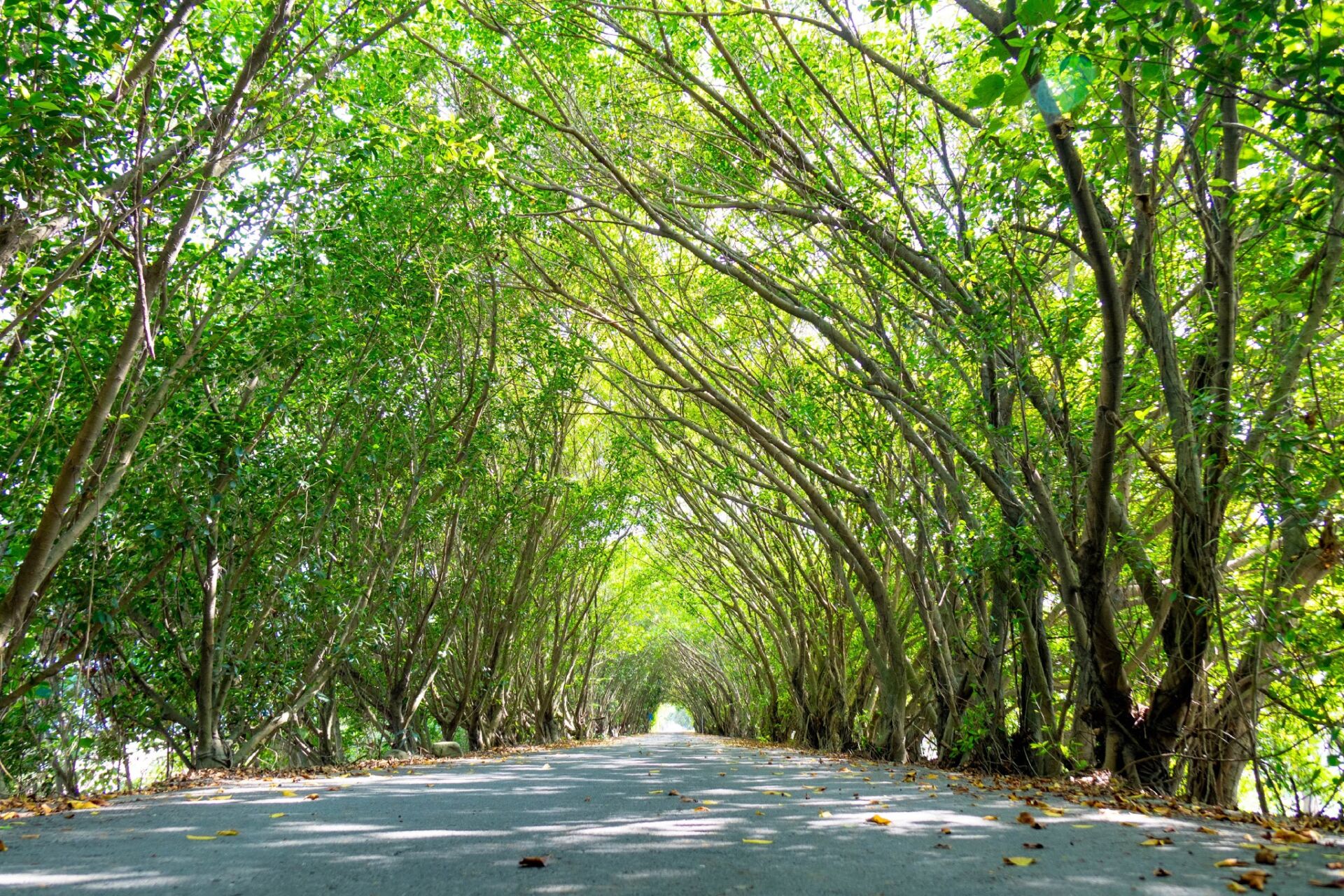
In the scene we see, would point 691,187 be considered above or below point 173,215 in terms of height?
above

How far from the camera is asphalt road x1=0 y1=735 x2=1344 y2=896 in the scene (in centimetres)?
272

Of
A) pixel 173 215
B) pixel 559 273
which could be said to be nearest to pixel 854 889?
pixel 173 215

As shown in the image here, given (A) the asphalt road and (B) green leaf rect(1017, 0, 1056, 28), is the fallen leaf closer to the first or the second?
(A) the asphalt road

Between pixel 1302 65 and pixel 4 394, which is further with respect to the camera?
pixel 4 394

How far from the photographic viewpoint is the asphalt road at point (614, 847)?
272 cm

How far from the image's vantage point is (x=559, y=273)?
11.8 metres

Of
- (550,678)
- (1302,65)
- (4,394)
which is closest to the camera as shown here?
(1302,65)

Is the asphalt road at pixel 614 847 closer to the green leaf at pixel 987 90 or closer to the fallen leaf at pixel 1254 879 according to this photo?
the fallen leaf at pixel 1254 879

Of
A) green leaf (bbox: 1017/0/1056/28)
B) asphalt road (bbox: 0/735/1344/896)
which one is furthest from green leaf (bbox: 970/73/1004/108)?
asphalt road (bbox: 0/735/1344/896)

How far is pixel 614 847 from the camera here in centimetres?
344

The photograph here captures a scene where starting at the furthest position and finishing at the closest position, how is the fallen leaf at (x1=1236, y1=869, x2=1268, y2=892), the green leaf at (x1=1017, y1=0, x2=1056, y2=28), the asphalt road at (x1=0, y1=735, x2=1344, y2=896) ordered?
the green leaf at (x1=1017, y1=0, x2=1056, y2=28)
the asphalt road at (x1=0, y1=735, x2=1344, y2=896)
the fallen leaf at (x1=1236, y1=869, x2=1268, y2=892)

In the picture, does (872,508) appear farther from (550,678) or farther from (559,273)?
(550,678)

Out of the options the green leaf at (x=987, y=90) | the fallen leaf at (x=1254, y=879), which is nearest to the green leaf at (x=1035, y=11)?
the green leaf at (x=987, y=90)

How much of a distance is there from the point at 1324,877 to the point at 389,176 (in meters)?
7.92
